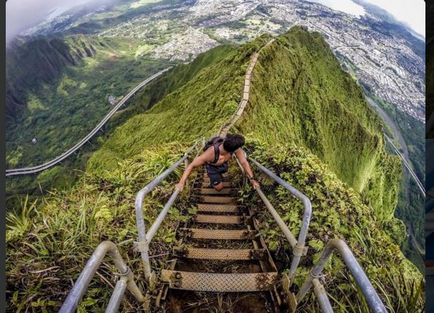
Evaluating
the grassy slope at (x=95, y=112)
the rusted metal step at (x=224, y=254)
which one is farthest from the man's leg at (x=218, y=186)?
the grassy slope at (x=95, y=112)

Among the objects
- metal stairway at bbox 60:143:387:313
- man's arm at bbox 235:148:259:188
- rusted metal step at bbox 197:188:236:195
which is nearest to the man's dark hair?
man's arm at bbox 235:148:259:188

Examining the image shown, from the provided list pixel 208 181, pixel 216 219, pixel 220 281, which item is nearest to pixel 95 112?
pixel 208 181

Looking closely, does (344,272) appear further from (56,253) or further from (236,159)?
(56,253)

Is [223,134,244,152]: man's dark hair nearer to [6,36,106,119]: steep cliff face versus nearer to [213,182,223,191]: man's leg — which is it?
[213,182,223,191]: man's leg

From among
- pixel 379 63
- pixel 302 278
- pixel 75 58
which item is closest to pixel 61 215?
pixel 75 58

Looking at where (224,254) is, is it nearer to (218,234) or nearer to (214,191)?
(218,234)

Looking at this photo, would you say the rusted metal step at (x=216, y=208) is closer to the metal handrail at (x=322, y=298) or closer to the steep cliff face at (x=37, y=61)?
the metal handrail at (x=322, y=298)
